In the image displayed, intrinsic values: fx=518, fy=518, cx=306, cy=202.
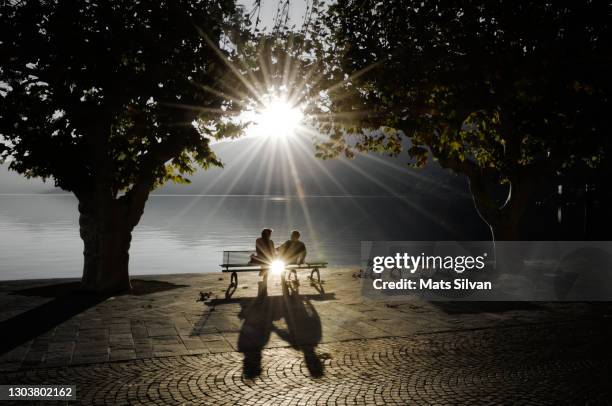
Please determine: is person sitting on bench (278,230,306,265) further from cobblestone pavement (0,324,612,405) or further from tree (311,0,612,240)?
cobblestone pavement (0,324,612,405)

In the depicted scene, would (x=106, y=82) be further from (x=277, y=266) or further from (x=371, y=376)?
(x=371, y=376)

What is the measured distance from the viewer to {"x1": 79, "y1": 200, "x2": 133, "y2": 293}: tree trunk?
14.5 m

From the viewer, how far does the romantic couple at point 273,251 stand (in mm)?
13617

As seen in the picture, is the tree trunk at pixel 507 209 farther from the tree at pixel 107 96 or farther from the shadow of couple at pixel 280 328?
the tree at pixel 107 96

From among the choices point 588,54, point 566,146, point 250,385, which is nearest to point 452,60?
point 588,54

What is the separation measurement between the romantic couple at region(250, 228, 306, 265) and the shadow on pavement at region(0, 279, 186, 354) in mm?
3354

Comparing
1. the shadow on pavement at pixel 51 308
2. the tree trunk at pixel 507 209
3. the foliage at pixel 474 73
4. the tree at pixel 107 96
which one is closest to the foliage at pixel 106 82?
the tree at pixel 107 96

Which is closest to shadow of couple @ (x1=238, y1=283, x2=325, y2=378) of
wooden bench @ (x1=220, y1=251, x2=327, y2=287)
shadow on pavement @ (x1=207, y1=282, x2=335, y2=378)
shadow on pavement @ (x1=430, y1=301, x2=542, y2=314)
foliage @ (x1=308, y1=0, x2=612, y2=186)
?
shadow on pavement @ (x1=207, y1=282, x2=335, y2=378)

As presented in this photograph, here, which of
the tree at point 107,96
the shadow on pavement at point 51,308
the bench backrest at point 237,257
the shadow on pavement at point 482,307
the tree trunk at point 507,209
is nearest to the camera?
the shadow on pavement at point 51,308

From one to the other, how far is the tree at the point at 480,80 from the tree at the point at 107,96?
4337 millimetres

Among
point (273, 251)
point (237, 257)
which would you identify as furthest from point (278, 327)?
point (237, 257)

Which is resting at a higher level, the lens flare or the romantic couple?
the romantic couple

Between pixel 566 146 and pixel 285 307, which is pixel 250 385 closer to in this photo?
pixel 285 307

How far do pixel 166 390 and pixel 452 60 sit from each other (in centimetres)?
1031
